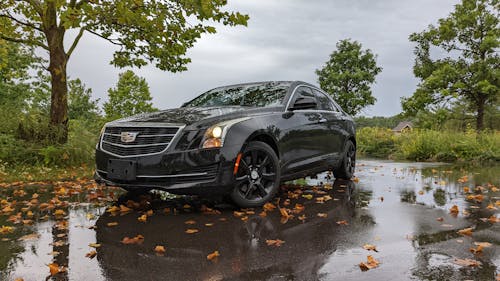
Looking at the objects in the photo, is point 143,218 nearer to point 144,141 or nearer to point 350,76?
point 144,141

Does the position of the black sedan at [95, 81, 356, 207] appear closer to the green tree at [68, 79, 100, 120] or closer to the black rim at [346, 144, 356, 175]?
the black rim at [346, 144, 356, 175]

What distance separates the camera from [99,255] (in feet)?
11.9

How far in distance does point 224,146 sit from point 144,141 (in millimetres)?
964

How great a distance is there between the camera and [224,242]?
397 centimetres

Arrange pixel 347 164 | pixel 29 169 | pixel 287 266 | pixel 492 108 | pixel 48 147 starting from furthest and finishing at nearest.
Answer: pixel 492 108 → pixel 48 147 → pixel 29 169 → pixel 347 164 → pixel 287 266

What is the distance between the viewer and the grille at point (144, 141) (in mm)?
4996

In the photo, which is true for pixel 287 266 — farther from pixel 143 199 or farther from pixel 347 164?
pixel 347 164

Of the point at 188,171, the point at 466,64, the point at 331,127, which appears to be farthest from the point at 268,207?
the point at 466,64

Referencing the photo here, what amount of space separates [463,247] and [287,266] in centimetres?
168

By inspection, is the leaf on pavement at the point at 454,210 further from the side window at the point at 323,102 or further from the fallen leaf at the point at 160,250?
the fallen leaf at the point at 160,250

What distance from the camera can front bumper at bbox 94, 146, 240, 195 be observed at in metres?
4.91

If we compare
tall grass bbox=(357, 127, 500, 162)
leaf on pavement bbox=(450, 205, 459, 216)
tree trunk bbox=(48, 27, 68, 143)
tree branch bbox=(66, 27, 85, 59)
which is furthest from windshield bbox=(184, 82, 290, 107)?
tall grass bbox=(357, 127, 500, 162)

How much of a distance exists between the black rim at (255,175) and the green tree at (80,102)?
167 feet

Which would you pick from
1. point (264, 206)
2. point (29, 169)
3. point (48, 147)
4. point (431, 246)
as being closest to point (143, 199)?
point (264, 206)
